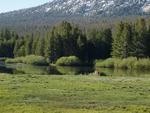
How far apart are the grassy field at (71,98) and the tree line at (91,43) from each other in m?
83.3

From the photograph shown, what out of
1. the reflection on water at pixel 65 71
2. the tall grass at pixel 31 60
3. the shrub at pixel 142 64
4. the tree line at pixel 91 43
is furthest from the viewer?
the tall grass at pixel 31 60

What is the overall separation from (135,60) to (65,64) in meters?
21.5

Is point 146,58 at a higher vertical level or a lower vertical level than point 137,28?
lower

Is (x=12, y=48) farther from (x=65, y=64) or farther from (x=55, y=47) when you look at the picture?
(x=65, y=64)

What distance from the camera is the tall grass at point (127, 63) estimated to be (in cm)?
12557

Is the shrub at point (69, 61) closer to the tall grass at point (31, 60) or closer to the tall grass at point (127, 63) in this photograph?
the tall grass at point (31, 60)

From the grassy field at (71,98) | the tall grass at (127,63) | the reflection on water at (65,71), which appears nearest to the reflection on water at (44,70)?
the reflection on water at (65,71)

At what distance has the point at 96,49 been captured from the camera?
14800 centimetres

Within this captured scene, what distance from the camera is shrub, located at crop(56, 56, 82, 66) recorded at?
138875 mm

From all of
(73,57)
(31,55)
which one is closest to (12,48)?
(31,55)

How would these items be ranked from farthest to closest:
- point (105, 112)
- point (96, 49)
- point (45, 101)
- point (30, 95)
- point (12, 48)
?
point (12, 48) < point (96, 49) < point (30, 95) < point (45, 101) < point (105, 112)

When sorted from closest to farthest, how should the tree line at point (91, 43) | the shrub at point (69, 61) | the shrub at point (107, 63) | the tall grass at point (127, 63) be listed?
the tall grass at point (127, 63)
the shrub at point (107, 63)
the tree line at point (91, 43)
the shrub at point (69, 61)

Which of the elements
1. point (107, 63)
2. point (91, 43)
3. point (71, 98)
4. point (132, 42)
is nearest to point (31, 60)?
point (91, 43)

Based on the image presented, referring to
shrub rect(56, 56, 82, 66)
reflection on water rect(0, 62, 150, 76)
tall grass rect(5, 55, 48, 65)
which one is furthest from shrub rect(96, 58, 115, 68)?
reflection on water rect(0, 62, 150, 76)
